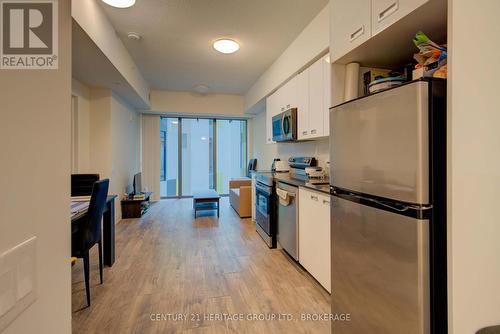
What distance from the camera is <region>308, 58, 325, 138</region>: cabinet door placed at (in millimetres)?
2561

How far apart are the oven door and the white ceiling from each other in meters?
1.98

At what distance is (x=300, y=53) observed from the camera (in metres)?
2.97

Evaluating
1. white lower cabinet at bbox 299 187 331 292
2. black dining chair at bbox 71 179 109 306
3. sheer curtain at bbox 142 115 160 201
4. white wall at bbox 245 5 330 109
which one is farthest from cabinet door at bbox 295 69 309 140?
sheer curtain at bbox 142 115 160 201

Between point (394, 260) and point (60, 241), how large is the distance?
1216mm

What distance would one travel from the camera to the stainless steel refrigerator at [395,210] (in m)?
0.95

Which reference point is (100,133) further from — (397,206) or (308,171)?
(397,206)

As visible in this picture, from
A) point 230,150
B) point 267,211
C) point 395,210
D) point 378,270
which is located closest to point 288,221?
point 267,211

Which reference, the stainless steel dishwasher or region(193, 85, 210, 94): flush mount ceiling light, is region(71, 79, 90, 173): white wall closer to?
region(193, 85, 210, 94): flush mount ceiling light

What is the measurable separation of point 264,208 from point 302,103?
151 cm

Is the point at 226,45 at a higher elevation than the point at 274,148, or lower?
higher

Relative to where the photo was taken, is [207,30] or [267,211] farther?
[267,211]

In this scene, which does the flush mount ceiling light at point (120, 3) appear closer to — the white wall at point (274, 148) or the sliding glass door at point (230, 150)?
the white wall at point (274, 148)

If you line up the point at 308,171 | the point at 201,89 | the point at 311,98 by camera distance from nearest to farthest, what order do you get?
the point at 311,98
the point at 308,171
the point at 201,89

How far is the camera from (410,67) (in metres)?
1.44
